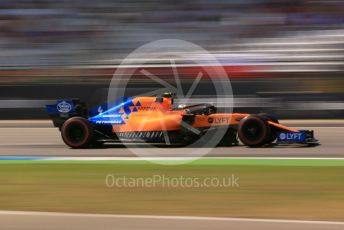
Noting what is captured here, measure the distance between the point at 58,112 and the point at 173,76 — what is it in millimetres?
7831

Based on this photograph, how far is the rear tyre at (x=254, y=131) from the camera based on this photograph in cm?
964

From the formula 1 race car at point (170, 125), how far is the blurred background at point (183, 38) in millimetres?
5606

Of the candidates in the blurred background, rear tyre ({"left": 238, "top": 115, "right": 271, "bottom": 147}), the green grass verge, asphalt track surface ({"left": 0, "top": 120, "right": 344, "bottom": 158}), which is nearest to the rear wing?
asphalt track surface ({"left": 0, "top": 120, "right": 344, "bottom": 158})

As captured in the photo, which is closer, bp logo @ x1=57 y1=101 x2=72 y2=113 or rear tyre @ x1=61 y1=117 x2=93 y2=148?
rear tyre @ x1=61 y1=117 x2=93 y2=148

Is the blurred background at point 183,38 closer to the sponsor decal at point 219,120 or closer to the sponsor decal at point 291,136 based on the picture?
the sponsor decal at point 291,136

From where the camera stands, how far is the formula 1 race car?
9703mm

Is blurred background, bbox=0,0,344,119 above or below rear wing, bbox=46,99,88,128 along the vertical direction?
above

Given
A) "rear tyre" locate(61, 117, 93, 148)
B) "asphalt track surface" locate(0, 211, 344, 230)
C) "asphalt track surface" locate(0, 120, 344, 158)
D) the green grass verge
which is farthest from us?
"rear tyre" locate(61, 117, 93, 148)

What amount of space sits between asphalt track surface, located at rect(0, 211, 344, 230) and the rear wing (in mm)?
5928

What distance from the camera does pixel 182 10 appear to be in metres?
20.6

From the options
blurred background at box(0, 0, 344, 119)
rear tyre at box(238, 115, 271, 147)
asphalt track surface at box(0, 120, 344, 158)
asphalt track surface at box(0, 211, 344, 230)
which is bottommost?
asphalt track surface at box(0, 211, 344, 230)

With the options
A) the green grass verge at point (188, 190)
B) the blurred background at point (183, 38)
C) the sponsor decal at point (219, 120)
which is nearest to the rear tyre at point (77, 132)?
the green grass verge at point (188, 190)

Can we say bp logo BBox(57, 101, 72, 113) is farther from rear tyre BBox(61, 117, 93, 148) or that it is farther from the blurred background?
the blurred background

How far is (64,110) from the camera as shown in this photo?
10367mm
